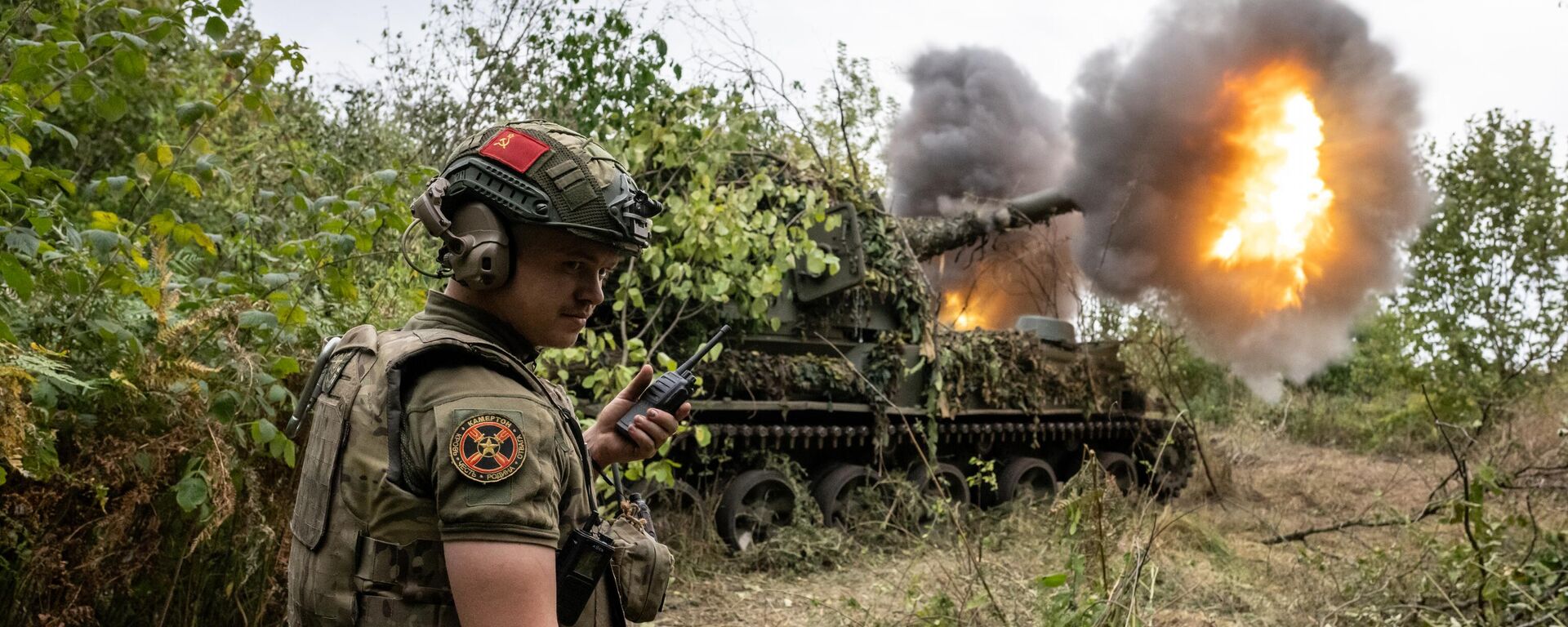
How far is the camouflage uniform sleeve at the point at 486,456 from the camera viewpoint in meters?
1.51

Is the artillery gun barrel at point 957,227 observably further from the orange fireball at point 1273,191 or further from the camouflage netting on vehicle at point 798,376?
the camouflage netting on vehicle at point 798,376

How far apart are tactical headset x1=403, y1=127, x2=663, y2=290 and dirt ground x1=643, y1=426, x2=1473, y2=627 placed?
3127 millimetres

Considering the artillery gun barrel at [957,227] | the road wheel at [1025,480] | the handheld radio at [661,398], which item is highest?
the artillery gun barrel at [957,227]

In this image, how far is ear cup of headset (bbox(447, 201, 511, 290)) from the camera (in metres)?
1.76

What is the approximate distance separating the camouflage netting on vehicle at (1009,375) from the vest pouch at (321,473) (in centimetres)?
835

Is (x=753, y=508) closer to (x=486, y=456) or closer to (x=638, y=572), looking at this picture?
(x=638, y=572)

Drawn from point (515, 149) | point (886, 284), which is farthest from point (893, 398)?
point (515, 149)

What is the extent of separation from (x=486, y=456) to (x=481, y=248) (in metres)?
0.36

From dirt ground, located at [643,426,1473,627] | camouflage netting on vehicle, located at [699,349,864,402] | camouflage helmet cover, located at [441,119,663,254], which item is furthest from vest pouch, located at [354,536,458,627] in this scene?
camouflage netting on vehicle, located at [699,349,864,402]

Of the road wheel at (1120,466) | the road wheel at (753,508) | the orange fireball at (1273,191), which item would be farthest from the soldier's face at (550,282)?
the orange fireball at (1273,191)

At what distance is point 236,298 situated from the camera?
372 centimetres

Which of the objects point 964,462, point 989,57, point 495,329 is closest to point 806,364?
point 964,462

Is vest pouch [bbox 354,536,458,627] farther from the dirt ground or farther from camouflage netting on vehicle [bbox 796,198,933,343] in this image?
camouflage netting on vehicle [bbox 796,198,933,343]

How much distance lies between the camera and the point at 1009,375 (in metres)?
11.0
